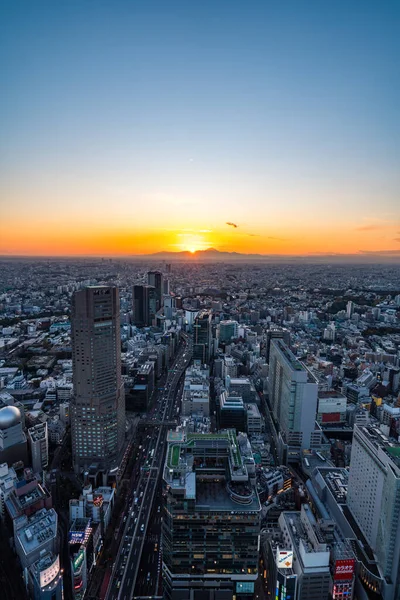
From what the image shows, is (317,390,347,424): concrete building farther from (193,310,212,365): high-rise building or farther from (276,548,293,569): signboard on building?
(276,548,293,569): signboard on building

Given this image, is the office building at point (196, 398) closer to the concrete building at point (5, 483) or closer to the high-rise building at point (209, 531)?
the concrete building at point (5, 483)

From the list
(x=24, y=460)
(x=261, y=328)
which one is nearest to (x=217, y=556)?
(x=24, y=460)

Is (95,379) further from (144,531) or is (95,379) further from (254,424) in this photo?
(254,424)

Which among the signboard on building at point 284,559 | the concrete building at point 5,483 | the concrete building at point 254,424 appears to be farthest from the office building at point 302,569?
the concrete building at point 5,483

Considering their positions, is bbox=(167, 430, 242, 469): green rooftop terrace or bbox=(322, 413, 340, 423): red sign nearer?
bbox=(167, 430, 242, 469): green rooftop terrace

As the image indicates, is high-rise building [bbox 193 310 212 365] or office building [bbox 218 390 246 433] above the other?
high-rise building [bbox 193 310 212 365]

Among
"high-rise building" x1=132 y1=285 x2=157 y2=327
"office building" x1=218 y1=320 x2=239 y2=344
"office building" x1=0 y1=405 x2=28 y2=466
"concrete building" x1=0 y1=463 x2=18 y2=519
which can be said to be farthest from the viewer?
"high-rise building" x1=132 y1=285 x2=157 y2=327

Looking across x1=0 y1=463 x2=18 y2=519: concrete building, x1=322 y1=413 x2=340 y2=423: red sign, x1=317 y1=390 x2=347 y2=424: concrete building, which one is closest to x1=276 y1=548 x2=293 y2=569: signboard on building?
x1=0 y1=463 x2=18 y2=519: concrete building

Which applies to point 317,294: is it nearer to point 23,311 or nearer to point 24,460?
point 23,311
